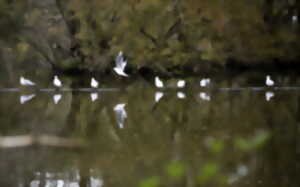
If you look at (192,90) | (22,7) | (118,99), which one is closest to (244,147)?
(118,99)

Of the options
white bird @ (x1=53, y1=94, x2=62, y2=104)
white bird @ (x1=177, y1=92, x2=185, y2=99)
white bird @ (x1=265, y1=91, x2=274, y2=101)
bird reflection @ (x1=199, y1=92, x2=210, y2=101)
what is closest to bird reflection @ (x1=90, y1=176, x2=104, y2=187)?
white bird @ (x1=53, y1=94, x2=62, y2=104)

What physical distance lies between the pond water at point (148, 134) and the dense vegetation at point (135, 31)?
9.15 ft

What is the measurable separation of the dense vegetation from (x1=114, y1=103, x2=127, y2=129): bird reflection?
18.5ft

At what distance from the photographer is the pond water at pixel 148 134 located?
1.04 m

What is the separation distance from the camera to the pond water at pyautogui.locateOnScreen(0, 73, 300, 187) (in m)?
1.04

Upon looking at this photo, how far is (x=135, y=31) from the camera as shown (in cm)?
1310

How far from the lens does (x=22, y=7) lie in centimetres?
1336

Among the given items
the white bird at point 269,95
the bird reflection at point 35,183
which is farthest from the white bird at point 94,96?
the bird reflection at point 35,183

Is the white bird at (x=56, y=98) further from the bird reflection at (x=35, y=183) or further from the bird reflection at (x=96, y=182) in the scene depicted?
the bird reflection at (x=96, y=182)

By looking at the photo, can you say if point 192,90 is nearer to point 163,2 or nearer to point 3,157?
point 163,2

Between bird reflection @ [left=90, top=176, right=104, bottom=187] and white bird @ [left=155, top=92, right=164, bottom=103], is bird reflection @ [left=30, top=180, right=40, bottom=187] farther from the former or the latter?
white bird @ [left=155, top=92, right=164, bottom=103]

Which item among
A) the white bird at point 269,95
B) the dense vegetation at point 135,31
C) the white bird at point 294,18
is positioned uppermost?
the white bird at point 294,18

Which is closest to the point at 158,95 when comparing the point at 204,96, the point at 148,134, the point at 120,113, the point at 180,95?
the point at 180,95

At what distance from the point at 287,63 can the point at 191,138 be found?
11518 millimetres
